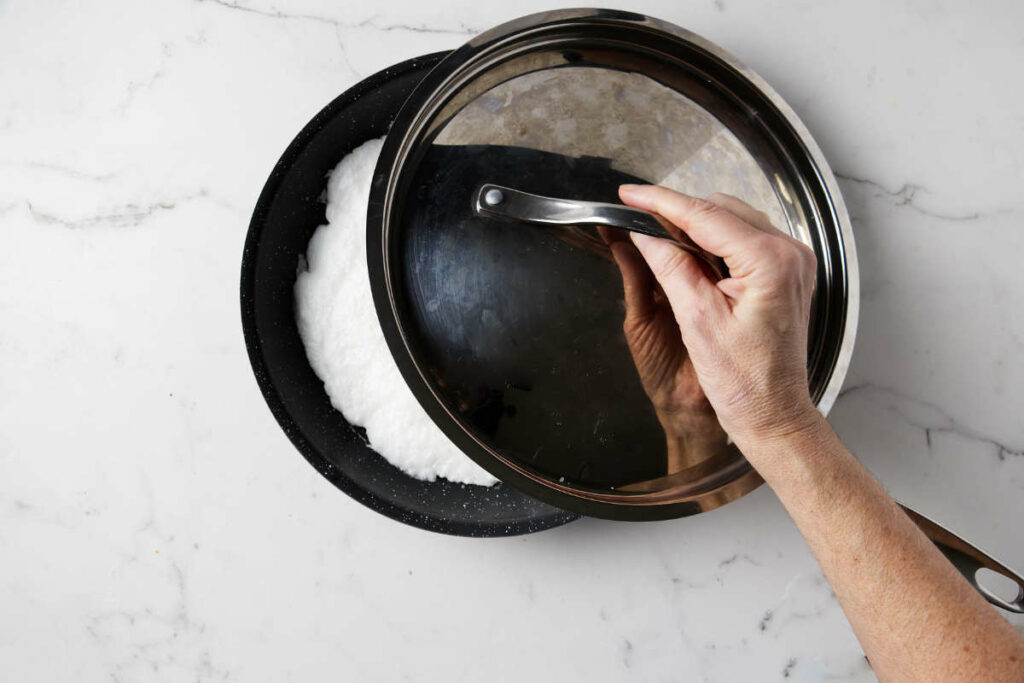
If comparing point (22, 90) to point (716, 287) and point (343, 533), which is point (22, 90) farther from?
point (716, 287)

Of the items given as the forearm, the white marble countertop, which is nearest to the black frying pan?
the white marble countertop

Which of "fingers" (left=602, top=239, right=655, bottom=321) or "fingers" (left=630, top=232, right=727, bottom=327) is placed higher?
"fingers" (left=630, top=232, right=727, bottom=327)

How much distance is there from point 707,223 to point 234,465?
0.51 meters

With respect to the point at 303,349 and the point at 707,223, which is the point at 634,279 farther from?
the point at 303,349

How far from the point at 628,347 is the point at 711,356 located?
6 centimetres

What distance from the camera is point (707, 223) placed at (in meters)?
0.43

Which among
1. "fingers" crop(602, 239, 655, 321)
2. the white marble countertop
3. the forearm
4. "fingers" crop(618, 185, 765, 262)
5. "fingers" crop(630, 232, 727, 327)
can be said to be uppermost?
"fingers" crop(618, 185, 765, 262)

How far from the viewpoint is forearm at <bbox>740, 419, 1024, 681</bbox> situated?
0.44m

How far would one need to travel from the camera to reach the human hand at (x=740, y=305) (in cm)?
43

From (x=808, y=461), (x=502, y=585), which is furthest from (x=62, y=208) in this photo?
(x=808, y=461)

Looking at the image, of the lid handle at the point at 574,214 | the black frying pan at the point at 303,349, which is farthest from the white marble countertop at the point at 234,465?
the lid handle at the point at 574,214

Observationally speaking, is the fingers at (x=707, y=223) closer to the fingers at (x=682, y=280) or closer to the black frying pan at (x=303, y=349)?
the fingers at (x=682, y=280)

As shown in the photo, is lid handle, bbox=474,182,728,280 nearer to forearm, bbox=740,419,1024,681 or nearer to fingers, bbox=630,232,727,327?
fingers, bbox=630,232,727,327

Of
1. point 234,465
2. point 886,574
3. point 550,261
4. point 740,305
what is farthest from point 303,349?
point 886,574
